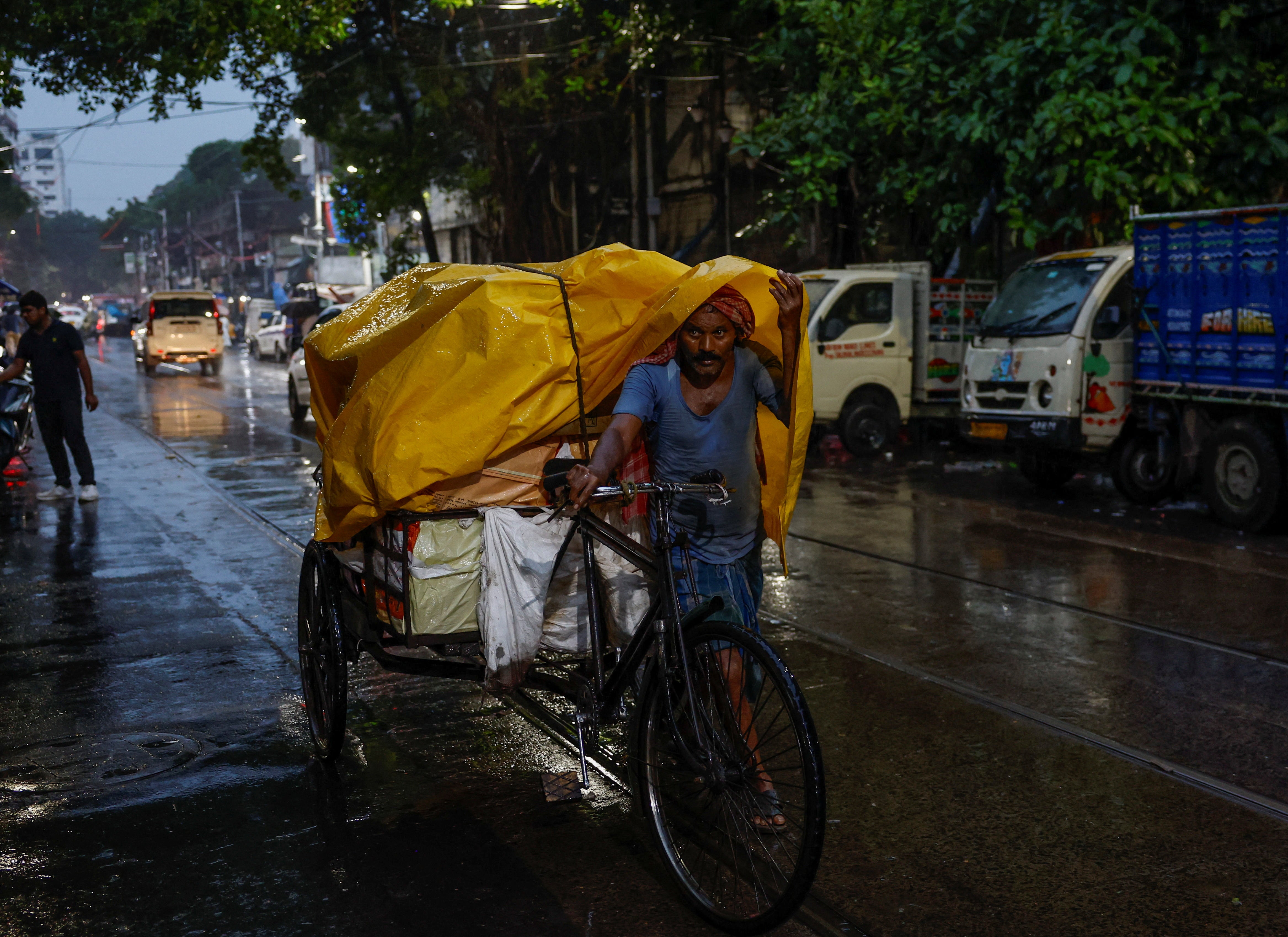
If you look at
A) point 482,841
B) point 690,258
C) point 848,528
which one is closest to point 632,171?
point 690,258

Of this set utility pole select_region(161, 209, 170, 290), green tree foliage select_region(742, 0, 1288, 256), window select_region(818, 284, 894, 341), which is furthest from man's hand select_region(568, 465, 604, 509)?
utility pole select_region(161, 209, 170, 290)

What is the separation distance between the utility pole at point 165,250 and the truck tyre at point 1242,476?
338 feet

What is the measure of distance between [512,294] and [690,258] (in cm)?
2619

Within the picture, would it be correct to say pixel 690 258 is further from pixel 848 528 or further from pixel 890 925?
pixel 890 925

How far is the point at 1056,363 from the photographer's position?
37.6 feet

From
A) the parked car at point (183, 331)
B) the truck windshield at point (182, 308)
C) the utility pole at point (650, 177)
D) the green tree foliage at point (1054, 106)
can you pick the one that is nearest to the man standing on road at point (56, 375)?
the green tree foliage at point (1054, 106)

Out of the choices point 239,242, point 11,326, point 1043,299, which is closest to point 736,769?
point 1043,299

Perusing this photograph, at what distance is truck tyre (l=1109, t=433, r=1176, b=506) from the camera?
10.9 metres

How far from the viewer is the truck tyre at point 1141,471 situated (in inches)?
430

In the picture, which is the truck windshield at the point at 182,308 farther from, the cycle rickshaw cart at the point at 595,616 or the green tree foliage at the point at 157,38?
the cycle rickshaw cart at the point at 595,616

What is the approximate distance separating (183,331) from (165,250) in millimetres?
81376

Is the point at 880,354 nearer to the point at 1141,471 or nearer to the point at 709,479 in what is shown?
the point at 1141,471

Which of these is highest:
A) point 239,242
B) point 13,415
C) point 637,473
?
point 239,242

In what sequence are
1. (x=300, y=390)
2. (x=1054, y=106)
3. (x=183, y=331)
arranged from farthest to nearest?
(x=183, y=331) < (x=300, y=390) < (x=1054, y=106)
